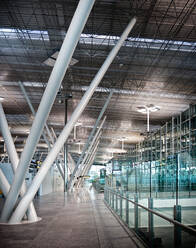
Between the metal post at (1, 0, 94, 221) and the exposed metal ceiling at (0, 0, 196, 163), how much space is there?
36.4 ft

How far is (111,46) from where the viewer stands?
24531 millimetres

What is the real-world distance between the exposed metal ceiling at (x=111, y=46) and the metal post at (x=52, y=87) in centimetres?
1110

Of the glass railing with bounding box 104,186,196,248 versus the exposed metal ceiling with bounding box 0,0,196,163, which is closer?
the glass railing with bounding box 104,186,196,248

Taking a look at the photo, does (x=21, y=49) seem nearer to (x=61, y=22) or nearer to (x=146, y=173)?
(x=61, y=22)

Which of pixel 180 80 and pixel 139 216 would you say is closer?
Result: pixel 139 216

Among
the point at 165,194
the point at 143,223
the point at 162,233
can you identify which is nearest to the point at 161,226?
the point at 162,233

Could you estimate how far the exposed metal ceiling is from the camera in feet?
65.1

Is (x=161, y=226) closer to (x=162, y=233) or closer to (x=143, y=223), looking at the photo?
(x=162, y=233)

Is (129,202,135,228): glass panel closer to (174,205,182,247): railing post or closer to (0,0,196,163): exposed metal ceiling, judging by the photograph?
(174,205,182,247): railing post

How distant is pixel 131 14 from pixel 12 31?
30.0ft

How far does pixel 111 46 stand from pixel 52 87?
51.6ft

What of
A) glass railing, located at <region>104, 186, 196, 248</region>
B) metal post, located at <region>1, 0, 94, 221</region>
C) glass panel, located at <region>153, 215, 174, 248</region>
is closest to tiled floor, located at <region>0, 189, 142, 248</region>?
glass railing, located at <region>104, 186, 196, 248</region>

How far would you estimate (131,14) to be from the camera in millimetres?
19516

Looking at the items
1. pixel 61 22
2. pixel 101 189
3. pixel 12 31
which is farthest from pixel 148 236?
pixel 101 189
